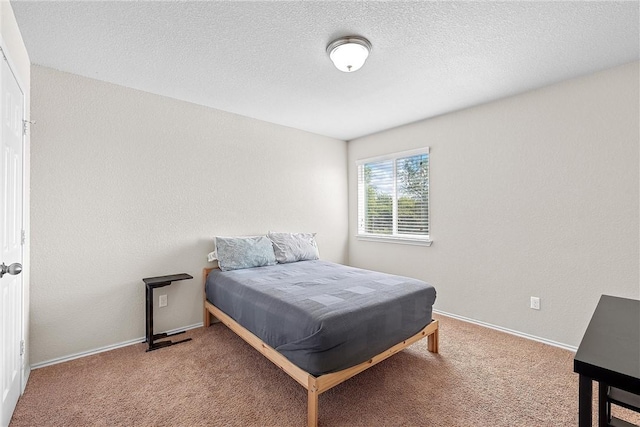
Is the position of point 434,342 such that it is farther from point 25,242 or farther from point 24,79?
point 24,79

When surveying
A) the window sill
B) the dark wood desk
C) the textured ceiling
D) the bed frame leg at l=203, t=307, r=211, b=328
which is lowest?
the bed frame leg at l=203, t=307, r=211, b=328

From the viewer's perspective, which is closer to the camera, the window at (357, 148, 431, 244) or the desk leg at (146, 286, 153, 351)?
the desk leg at (146, 286, 153, 351)

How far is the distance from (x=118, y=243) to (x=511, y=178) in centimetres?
397

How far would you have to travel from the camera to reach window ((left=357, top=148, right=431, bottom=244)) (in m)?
3.85

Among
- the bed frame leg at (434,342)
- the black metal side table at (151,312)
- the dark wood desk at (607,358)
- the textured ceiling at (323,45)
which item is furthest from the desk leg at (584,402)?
the black metal side table at (151,312)

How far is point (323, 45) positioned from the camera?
2127mm

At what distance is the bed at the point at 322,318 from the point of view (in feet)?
5.74

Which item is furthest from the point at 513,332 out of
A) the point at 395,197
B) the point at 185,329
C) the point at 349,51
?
the point at 185,329

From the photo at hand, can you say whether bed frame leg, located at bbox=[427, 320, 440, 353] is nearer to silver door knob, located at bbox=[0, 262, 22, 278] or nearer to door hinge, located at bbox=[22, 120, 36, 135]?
silver door knob, located at bbox=[0, 262, 22, 278]

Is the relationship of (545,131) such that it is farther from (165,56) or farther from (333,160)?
(165,56)

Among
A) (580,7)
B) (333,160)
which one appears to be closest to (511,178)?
(580,7)

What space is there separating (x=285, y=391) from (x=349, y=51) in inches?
96.6

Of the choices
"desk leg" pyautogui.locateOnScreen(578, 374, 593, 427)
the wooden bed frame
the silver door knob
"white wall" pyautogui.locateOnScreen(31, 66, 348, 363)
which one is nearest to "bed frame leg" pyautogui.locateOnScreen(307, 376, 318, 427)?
the wooden bed frame

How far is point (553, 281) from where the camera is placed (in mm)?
2754
